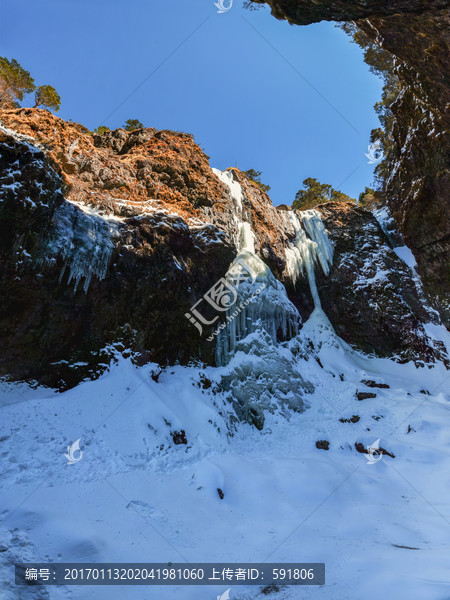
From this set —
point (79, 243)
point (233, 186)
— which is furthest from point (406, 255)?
point (79, 243)

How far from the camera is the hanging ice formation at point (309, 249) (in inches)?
739

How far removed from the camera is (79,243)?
9727 mm

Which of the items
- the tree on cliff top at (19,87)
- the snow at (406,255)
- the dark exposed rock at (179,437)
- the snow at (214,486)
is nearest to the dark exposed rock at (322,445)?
the snow at (214,486)

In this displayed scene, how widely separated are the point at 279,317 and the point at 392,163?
895cm

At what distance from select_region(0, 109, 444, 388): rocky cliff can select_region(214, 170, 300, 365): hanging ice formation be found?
109 mm

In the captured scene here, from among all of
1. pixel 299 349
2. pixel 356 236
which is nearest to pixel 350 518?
pixel 299 349

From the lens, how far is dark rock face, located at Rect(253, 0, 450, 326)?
5.75m

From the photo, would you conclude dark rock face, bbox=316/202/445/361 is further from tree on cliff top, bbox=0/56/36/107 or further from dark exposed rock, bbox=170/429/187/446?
tree on cliff top, bbox=0/56/36/107

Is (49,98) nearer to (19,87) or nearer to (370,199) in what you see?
(19,87)

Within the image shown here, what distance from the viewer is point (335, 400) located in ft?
43.4

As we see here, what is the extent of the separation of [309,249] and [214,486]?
15.5m

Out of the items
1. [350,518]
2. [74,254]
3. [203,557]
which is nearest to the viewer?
[203,557]

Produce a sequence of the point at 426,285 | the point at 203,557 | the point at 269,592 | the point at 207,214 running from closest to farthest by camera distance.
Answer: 1. the point at 269,592
2. the point at 203,557
3. the point at 207,214
4. the point at 426,285

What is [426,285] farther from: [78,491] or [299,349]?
[78,491]
